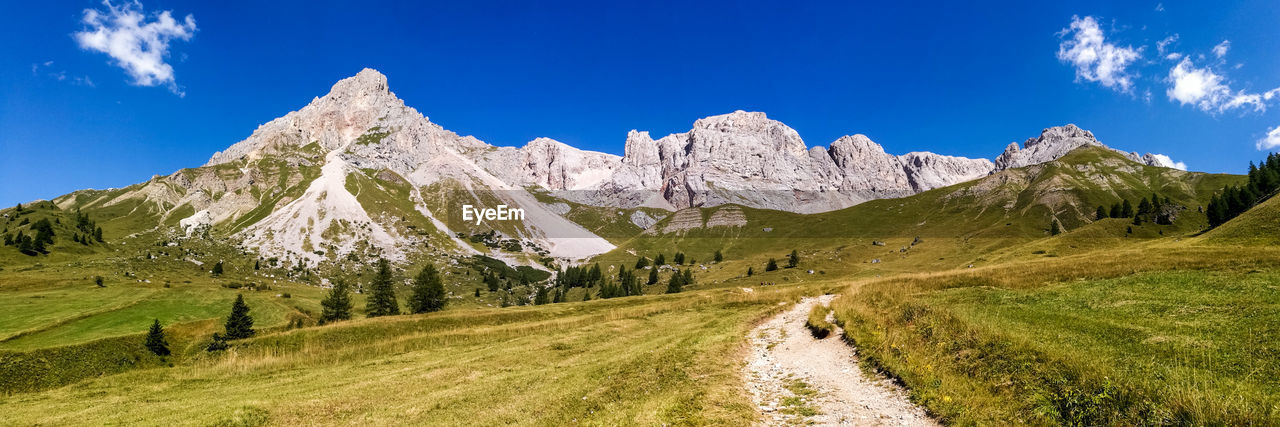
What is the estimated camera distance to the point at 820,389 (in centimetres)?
1576

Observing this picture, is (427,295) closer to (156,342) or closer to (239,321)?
(239,321)

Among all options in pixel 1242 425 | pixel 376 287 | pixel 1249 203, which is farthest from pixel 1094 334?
pixel 1249 203

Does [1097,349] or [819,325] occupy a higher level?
[1097,349]

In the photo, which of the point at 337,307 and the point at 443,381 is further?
the point at 337,307

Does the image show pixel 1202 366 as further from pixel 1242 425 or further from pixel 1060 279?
pixel 1060 279

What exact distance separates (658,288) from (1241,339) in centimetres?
14159

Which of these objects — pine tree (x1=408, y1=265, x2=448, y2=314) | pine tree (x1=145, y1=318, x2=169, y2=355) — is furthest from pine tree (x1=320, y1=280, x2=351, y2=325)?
pine tree (x1=145, y1=318, x2=169, y2=355)

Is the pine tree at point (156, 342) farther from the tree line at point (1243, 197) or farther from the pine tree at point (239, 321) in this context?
the tree line at point (1243, 197)

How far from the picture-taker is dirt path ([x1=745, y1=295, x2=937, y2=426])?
1256 cm

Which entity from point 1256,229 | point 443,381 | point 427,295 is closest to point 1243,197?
point 1256,229

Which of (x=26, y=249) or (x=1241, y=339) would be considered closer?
(x=1241, y=339)

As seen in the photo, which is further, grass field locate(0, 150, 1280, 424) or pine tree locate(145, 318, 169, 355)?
pine tree locate(145, 318, 169, 355)

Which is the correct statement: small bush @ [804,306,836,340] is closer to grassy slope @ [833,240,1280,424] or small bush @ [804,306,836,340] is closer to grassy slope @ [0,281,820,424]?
grassy slope @ [833,240,1280,424]

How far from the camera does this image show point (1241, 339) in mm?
13297
